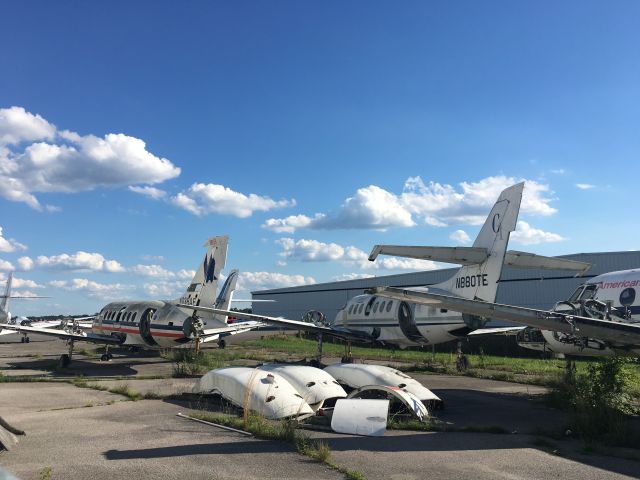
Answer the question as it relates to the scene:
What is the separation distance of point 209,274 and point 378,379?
541 inches

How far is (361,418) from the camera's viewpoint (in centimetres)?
977

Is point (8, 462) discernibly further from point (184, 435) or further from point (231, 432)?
point (231, 432)

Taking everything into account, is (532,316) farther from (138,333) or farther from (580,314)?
(138,333)

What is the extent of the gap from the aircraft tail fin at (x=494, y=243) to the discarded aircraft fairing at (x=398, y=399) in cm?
484

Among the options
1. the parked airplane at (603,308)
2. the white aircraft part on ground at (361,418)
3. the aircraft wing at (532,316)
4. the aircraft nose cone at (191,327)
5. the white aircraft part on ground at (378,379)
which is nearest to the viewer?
the aircraft wing at (532,316)

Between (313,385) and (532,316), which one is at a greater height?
(532,316)

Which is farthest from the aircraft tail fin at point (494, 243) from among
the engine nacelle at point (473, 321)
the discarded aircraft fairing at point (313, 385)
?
the discarded aircraft fairing at point (313, 385)

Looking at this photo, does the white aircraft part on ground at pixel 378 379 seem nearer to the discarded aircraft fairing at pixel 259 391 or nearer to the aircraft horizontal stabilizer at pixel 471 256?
the discarded aircraft fairing at pixel 259 391

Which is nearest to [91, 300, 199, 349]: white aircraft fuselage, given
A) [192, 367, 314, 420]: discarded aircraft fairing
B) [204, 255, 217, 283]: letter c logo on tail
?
[204, 255, 217, 283]: letter c logo on tail

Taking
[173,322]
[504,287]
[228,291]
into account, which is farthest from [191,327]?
[504,287]

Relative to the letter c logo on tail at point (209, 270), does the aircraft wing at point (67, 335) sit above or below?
below

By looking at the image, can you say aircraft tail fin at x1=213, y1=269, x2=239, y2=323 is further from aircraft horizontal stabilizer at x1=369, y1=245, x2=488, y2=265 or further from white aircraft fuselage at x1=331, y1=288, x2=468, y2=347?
aircraft horizontal stabilizer at x1=369, y1=245, x2=488, y2=265

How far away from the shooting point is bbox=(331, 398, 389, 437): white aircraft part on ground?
31.1ft

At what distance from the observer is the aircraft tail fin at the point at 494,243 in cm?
1455
